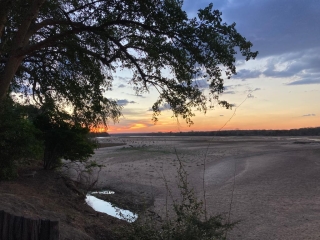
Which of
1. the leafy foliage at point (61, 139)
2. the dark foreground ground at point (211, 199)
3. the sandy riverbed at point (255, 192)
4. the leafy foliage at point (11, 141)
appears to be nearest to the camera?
the dark foreground ground at point (211, 199)

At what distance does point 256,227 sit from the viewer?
8461 mm

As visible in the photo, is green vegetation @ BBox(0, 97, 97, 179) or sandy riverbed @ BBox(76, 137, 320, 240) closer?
sandy riverbed @ BBox(76, 137, 320, 240)

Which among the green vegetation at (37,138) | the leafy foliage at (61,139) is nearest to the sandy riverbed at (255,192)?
the leafy foliage at (61,139)

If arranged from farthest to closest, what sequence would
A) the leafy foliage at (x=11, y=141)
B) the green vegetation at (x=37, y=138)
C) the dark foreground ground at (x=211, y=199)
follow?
the green vegetation at (x=37, y=138) → the leafy foliage at (x=11, y=141) → the dark foreground ground at (x=211, y=199)

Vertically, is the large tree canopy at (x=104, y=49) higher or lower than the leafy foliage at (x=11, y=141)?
higher

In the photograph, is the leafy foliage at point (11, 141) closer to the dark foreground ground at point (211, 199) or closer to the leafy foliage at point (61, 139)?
the dark foreground ground at point (211, 199)

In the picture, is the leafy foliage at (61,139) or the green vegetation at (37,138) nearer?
the green vegetation at (37,138)

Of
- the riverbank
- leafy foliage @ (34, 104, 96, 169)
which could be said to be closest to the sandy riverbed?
the riverbank

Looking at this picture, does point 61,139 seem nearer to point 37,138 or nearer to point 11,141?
point 37,138

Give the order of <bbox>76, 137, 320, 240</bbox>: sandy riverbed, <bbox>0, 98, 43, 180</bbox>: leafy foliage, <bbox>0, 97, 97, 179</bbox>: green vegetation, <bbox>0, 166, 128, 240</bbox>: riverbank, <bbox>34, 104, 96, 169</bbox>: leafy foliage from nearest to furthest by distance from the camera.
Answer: <bbox>0, 166, 128, 240</bbox>: riverbank < <bbox>76, 137, 320, 240</bbox>: sandy riverbed < <bbox>0, 98, 43, 180</bbox>: leafy foliage < <bbox>0, 97, 97, 179</bbox>: green vegetation < <bbox>34, 104, 96, 169</bbox>: leafy foliage

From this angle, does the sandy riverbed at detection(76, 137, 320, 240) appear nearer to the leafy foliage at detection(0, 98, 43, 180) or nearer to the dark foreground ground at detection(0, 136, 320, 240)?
the dark foreground ground at detection(0, 136, 320, 240)

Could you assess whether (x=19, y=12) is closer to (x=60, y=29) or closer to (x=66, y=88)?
(x=60, y=29)

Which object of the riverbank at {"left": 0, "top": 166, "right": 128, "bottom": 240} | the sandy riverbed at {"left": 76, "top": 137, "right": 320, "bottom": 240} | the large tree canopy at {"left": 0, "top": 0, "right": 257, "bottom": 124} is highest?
the large tree canopy at {"left": 0, "top": 0, "right": 257, "bottom": 124}

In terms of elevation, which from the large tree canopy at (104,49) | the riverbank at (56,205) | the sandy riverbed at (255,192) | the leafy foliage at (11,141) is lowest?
the sandy riverbed at (255,192)
